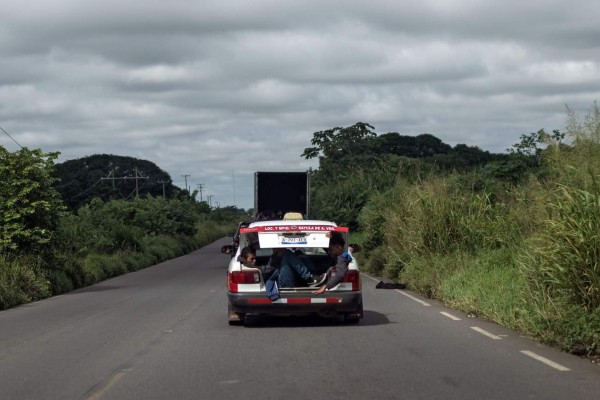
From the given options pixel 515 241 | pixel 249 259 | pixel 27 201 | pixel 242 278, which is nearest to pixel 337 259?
pixel 249 259

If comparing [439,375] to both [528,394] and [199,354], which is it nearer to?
[528,394]

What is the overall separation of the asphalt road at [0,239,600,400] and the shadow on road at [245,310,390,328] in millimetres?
19

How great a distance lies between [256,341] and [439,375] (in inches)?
142

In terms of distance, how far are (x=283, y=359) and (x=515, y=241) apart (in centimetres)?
887

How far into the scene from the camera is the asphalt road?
8141 millimetres

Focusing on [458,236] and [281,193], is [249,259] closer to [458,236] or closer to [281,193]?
[458,236]

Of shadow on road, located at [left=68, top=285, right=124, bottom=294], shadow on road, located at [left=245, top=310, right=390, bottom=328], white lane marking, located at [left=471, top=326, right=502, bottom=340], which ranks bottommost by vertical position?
shadow on road, located at [left=68, top=285, right=124, bottom=294]

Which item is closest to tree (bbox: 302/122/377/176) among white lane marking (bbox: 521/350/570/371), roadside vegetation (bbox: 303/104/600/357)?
roadside vegetation (bbox: 303/104/600/357)

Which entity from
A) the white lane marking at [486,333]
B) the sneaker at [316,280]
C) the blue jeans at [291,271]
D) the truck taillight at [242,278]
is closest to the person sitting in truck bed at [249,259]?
the truck taillight at [242,278]

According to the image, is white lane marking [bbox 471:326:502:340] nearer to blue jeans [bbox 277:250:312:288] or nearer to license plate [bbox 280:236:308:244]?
blue jeans [bbox 277:250:312:288]

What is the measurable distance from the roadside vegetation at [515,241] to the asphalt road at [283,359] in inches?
20.6

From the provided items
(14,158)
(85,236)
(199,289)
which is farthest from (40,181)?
(85,236)

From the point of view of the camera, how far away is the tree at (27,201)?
22.9 m

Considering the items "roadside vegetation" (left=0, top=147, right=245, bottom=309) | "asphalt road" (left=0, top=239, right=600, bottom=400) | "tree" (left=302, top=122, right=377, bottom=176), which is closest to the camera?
"asphalt road" (left=0, top=239, right=600, bottom=400)
